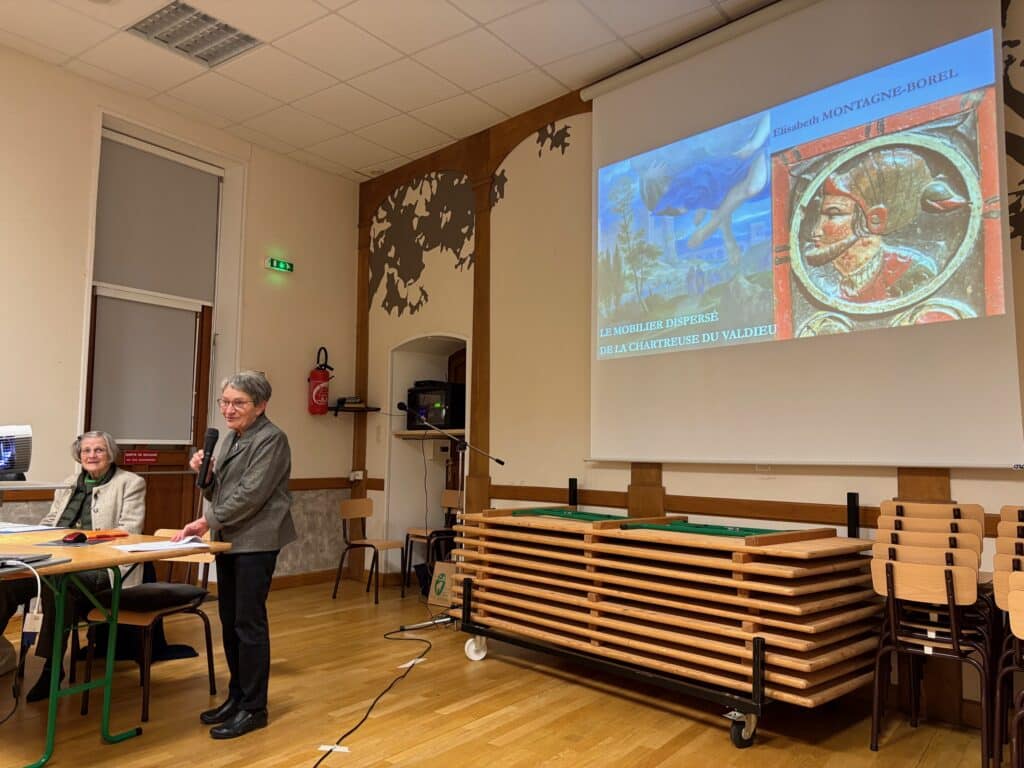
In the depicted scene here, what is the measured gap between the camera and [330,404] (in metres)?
7.26

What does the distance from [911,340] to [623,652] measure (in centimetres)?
213

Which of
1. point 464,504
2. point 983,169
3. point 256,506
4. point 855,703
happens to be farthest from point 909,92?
point 464,504

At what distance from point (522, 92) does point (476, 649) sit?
3992mm

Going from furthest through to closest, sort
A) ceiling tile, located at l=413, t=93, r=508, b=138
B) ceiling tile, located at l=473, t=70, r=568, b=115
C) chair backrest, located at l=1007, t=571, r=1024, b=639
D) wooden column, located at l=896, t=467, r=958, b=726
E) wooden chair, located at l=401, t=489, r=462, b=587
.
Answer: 1. wooden chair, located at l=401, t=489, r=462, b=587
2. ceiling tile, located at l=413, t=93, r=508, b=138
3. ceiling tile, located at l=473, t=70, r=568, b=115
4. wooden column, located at l=896, t=467, r=958, b=726
5. chair backrest, located at l=1007, t=571, r=1024, b=639

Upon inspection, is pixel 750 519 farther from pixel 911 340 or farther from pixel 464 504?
pixel 464 504

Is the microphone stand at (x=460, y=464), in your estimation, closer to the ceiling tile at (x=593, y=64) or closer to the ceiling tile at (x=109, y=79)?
the ceiling tile at (x=593, y=64)

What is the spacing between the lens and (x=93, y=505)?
3.96 m

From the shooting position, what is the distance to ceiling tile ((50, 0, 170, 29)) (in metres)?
4.71

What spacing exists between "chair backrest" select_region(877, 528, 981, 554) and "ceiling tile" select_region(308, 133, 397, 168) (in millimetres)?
5201

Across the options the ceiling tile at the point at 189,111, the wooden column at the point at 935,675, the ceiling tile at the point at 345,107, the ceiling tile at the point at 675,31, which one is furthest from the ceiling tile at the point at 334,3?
the wooden column at the point at 935,675

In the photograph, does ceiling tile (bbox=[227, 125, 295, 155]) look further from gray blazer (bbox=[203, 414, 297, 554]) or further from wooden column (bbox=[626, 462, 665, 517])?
wooden column (bbox=[626, 462, 665, 517])

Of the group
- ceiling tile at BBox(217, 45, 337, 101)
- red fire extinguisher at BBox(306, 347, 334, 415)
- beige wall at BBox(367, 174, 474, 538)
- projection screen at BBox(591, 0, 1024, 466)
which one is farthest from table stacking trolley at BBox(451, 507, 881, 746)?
ceiling tile at BBox(217, 45, 337, 101)

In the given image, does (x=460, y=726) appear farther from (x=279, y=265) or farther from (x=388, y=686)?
(x=279, y=265)

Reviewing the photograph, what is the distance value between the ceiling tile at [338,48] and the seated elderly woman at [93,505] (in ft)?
9.39
